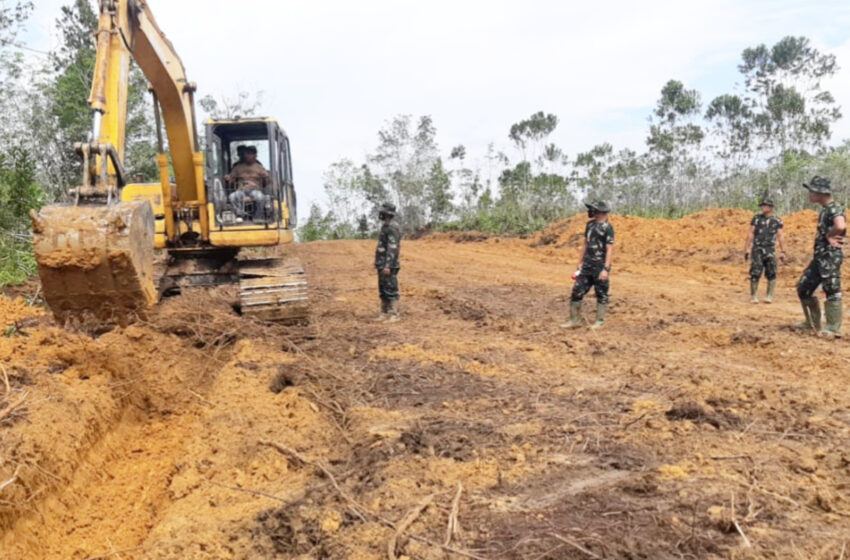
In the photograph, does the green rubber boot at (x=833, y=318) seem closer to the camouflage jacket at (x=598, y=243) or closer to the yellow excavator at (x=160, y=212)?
the camouflage jacket at (x=598, y=243)

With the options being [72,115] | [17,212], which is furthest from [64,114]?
[17,212]

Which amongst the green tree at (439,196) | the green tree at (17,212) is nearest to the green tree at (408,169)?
the green tree at (439,196)

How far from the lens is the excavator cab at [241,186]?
8.65m

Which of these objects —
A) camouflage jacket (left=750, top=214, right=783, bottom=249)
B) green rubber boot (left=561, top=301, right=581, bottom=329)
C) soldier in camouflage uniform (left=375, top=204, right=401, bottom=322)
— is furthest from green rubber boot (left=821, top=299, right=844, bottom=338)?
soldier in camouflage uniform (left=375, top=204, right=401, bottom=322)

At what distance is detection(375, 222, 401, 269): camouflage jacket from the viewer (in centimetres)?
977

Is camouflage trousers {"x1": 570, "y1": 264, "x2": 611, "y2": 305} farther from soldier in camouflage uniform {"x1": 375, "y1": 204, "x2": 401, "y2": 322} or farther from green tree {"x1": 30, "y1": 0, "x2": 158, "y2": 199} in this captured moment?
green tree {"x1": 30, "y1": 0, "x2": 158, "y2": 199}

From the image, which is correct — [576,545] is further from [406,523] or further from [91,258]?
[91,258]

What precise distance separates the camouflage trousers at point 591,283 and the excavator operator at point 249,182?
4.33m

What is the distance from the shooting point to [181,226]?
906cm

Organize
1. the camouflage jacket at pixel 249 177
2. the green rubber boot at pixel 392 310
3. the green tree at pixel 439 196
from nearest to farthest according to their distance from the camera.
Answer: the camouflage jacket at pixel 249 177
the green rubber boot at pixel 392 310
the green tree at pixel 439 196

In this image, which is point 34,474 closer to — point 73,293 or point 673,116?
point 73,293

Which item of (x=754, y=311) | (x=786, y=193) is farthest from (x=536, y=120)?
(x=754, y=311)

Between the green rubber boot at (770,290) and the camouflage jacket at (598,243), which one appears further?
the green rubber boot at (770,290)

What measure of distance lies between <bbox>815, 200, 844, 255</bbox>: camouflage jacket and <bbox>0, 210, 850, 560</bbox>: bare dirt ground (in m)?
1.09
